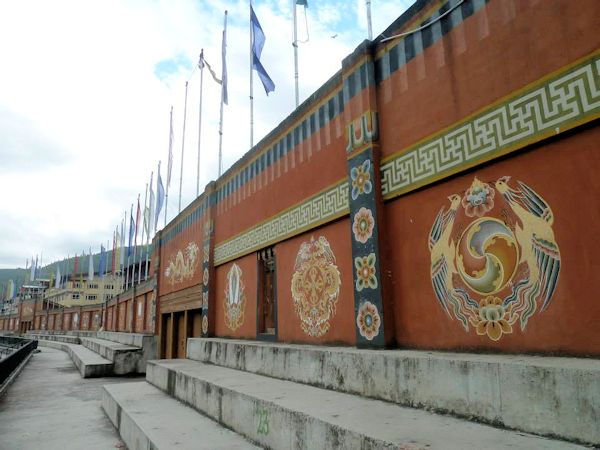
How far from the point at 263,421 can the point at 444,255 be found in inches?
80.2

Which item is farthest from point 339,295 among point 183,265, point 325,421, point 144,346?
point 144,346

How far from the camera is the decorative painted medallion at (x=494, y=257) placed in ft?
9.33

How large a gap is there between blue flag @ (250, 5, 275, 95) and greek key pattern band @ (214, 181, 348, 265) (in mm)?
3758

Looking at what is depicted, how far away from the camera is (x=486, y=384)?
8.42 feet

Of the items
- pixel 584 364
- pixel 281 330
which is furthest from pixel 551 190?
pixel 281 330

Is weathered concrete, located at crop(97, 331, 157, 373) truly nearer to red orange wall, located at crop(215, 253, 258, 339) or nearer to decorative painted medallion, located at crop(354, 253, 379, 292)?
red orange wall, located at crop(215, 253, 258, 339)

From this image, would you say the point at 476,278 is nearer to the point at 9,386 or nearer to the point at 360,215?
the point at 360,215

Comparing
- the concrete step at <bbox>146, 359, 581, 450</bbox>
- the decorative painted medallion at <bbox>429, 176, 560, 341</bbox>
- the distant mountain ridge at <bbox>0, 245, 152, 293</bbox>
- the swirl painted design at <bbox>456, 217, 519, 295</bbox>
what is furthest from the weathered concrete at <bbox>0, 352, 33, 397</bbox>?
the distant mountain ridge at <bbox>0, 245, 152, 293</bbox>

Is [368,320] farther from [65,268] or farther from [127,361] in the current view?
[65,268]

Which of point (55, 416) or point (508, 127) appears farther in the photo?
point (55, 416)

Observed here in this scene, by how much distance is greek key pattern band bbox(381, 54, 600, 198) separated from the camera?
2668 millimetres

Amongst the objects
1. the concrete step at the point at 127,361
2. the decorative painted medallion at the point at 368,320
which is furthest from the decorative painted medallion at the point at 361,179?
the concrete step at the point at 127,361

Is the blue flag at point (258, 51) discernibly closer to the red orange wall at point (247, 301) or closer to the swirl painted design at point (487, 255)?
the red orange wall at point (247, 301)

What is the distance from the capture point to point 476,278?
3254 millimetres
